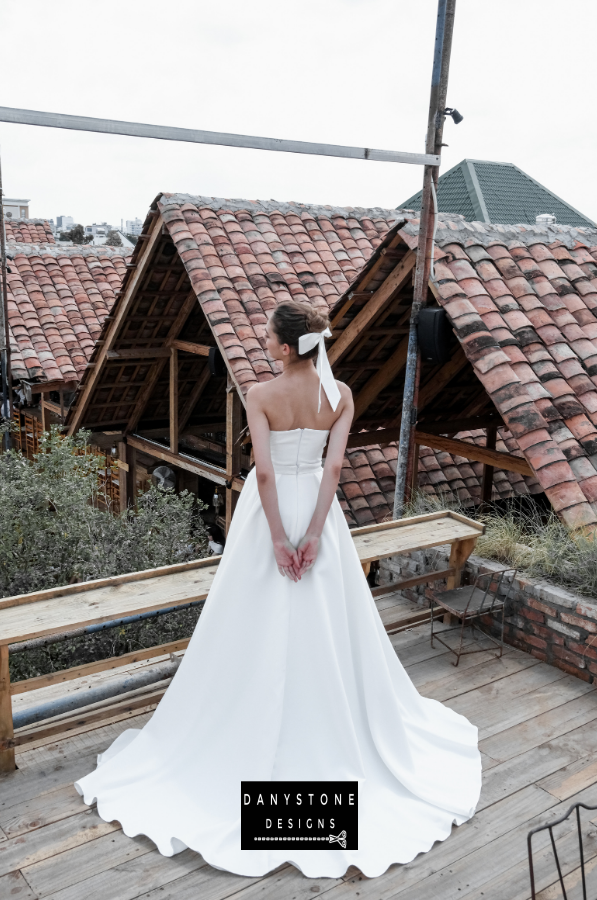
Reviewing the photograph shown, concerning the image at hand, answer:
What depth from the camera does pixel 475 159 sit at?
21516 millimetres

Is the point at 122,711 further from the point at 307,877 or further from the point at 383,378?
the point at 383,378

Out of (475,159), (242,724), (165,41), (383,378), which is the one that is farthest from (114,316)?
(475,159)

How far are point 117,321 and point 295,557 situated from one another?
6.33 meters

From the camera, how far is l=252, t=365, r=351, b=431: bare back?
2896 mm

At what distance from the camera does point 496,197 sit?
19.9 metres

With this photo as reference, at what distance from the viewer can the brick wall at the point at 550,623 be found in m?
3.93

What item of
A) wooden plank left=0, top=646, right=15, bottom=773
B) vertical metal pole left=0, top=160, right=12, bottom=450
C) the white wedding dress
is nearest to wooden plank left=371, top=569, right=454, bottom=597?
Result: the white wedding dress

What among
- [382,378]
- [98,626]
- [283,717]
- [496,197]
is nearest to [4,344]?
[382,378]

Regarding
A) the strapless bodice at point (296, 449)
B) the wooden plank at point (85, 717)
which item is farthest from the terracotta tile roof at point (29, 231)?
the strapless bodice at point (296, 449)

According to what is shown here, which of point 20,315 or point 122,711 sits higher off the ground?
point 20,315

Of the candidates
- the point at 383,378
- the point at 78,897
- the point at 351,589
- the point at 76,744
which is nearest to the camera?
the point at 78,897

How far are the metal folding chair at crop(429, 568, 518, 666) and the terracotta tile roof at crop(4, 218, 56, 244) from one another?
22141 mm

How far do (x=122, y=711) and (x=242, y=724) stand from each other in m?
0.80

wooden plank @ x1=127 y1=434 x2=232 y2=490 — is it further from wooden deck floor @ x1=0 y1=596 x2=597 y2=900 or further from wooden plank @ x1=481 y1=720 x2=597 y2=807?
wooden plank @ x1=481 y1=720 x2=597 y2=807
